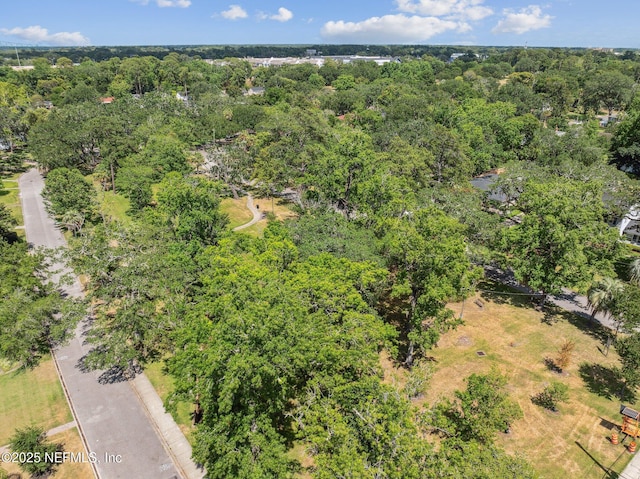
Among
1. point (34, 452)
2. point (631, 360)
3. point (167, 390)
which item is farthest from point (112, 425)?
point (631, 360)

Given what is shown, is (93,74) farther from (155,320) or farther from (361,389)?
(361,389)

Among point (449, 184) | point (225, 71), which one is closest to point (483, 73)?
point (225, 71)

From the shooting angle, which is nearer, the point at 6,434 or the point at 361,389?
the point at 361,389

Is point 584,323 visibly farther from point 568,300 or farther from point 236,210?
point 236,210

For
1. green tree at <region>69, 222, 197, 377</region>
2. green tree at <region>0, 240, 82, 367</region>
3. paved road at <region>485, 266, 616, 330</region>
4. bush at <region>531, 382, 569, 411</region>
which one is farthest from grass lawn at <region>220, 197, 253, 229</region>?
bush at <region>531, 382, 569, 411</region>

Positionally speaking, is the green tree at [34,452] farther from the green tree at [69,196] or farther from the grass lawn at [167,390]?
the green tree at [69,196]

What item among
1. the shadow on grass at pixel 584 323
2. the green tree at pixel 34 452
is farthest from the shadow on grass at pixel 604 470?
the green tree at pixel 34 452

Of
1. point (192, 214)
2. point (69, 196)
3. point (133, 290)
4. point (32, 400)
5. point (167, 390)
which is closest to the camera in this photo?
point (32, 400)
